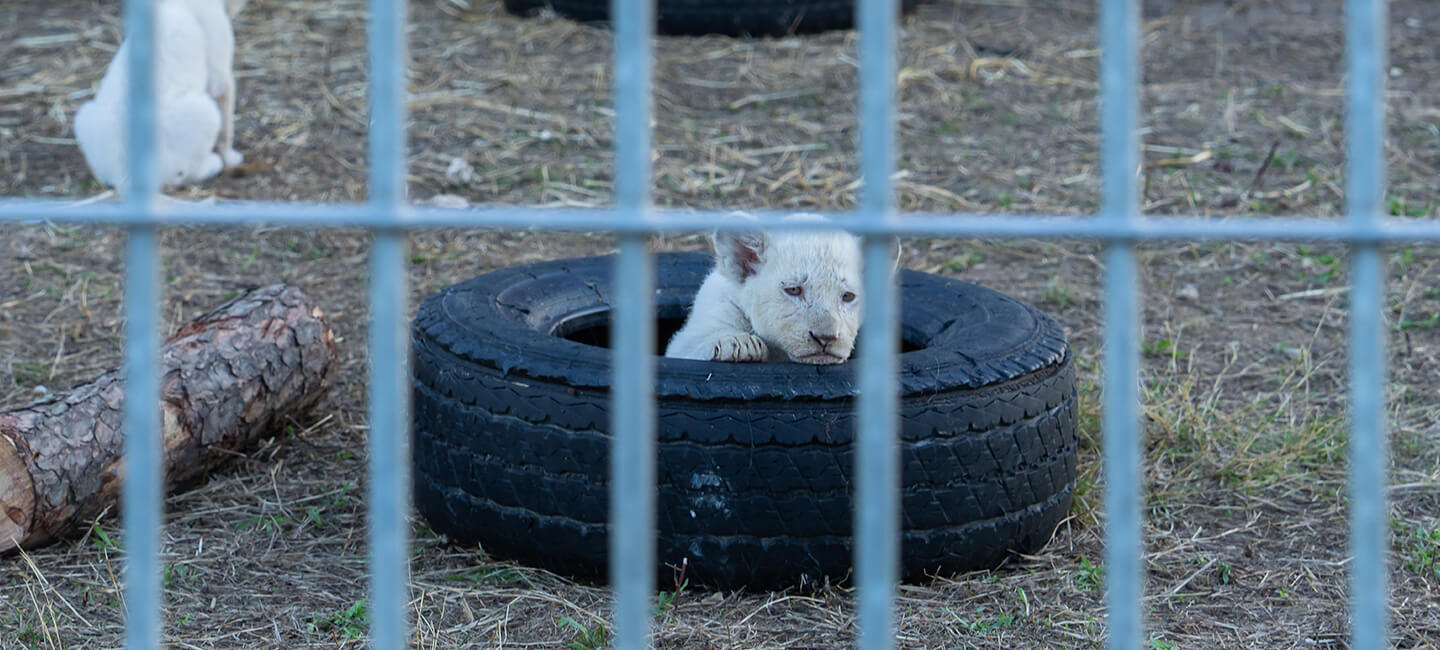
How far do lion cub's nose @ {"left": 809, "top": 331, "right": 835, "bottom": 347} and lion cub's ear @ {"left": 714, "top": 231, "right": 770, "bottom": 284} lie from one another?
299mm

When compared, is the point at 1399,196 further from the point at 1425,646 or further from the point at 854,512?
the point at 854,512

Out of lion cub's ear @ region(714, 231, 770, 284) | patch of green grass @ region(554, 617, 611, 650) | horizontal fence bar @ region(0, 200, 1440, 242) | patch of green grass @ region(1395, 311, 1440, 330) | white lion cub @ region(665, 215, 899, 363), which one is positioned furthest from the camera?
patch of green grass @ region(1395, 311, 1440, 330)

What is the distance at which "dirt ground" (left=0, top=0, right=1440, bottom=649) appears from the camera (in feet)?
12.2

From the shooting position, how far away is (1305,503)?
4.44 m

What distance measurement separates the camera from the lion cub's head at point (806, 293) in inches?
156

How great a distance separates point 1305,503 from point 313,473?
2.95 metres

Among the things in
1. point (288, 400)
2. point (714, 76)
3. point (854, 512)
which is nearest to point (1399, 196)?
point (714, 76)

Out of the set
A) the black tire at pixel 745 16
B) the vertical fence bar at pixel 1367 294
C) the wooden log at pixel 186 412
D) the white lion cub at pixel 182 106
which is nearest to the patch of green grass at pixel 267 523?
the wooden log at pixel 186 412

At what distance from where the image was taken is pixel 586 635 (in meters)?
3.55

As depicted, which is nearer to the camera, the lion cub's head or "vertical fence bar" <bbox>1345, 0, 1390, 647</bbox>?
"vertical fence bar" <bbox>1345, 0, 1390, 647</bbox>

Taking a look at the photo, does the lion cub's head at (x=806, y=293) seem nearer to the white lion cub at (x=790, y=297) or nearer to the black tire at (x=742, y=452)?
the white lion cub at (x=790, y=297)

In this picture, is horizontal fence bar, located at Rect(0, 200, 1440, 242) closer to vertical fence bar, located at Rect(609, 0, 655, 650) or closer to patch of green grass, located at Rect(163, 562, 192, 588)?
vertical fence bar, located at Rect(609, 0, 655, 650)

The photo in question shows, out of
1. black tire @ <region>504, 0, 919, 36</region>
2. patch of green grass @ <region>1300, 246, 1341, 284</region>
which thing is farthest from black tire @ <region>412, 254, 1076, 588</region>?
black tire @ <region>504, 0, 919, 36</region>

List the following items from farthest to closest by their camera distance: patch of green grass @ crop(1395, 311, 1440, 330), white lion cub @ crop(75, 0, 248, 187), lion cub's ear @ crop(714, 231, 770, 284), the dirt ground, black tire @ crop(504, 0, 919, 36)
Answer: black tire @ crop(504, 0, 919, 36) < white lion cub @ crop(75, 0, 248, 187) < patch of green grass @ crop(1395, 311, 1440, 330) < lion cub's ear @ crop(714, 231, 770, 284) < the dirt ground
